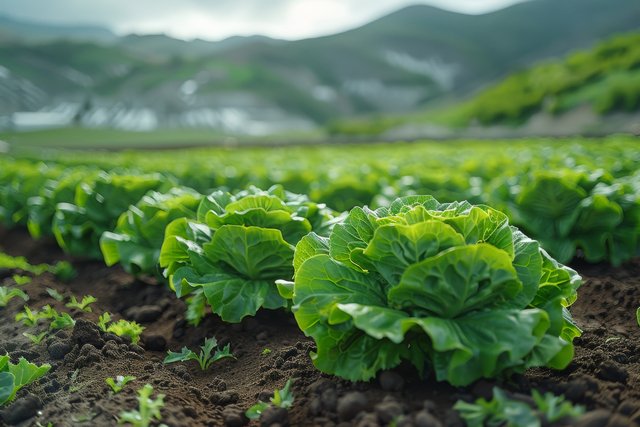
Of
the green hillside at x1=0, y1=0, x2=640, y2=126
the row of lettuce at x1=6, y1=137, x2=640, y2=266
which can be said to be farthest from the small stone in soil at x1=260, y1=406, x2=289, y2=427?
the green hillside at x1=0, y1=0, x2=640, y2=126

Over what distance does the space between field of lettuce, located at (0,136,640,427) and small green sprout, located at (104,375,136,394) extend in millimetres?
11

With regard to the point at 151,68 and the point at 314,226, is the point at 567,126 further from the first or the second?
the point at 151,68

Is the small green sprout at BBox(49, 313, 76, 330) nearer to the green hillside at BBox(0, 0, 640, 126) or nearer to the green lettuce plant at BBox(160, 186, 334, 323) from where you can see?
the green lettuce plant at BBox(160, 186, 334, 323)

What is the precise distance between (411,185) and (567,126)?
4588 centimetres

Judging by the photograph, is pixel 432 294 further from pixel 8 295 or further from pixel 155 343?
pixel 8 295

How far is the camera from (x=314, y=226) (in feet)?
13.7

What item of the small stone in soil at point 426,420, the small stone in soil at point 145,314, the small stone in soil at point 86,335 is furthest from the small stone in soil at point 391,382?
the small stone in soil at point 145,314

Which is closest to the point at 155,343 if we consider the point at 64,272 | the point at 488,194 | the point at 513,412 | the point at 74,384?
the point at 74,384

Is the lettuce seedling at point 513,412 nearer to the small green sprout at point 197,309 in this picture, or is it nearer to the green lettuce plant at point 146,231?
the small green sprout at point 197,309

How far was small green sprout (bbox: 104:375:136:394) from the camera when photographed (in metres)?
3.01

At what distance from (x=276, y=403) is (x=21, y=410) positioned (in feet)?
4.20

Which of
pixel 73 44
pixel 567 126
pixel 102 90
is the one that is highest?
pixel 73 44

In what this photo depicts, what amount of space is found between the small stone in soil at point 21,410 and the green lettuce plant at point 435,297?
144 centimetres

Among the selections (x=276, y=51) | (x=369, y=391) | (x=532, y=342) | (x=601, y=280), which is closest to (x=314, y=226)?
(x=369, y=391)
